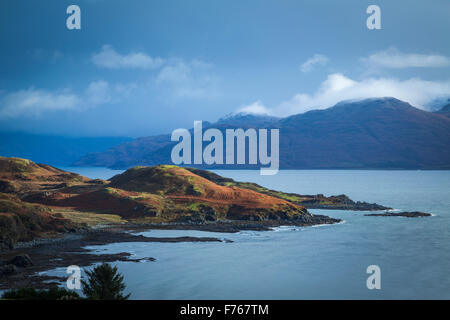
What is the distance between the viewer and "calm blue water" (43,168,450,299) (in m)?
47.3

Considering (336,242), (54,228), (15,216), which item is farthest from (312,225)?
(15,216)

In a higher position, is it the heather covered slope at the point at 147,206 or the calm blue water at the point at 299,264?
the heather covered slope at the point at 147,206

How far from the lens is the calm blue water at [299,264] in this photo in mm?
47312

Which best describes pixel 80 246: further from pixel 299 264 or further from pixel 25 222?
Result: pixel 299 264

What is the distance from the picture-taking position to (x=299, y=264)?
6125cm

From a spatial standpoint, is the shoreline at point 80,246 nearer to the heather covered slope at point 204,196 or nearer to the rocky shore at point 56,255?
the rocky shore at point 56,255

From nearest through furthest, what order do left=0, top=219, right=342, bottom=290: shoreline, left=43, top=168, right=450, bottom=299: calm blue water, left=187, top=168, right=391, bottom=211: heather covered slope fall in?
left=0, top=219, right=342, bottom=290: shoreline < left=43, top=168, right=450, bottom=299: calm blue water < left=187, top=168, right=391, bottom=211: heather covered slope

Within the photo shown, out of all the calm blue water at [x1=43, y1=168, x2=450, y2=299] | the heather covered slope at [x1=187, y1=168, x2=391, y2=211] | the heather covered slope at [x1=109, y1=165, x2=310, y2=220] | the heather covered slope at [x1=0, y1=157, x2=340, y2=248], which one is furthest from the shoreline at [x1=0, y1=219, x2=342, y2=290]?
the heather covered slope at [x1=187, y1=168, x2=391, y2=211]

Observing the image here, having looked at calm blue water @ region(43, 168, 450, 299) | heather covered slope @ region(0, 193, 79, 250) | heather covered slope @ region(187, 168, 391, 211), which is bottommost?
calm blue water @ region(43, 168, 450, 299)

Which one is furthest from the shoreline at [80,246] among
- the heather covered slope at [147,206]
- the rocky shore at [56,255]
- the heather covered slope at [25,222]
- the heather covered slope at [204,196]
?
the heather covered slope at [204,196]

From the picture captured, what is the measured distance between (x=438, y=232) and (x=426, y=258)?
25882 mm

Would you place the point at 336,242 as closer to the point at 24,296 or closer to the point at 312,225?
the point at 312,225

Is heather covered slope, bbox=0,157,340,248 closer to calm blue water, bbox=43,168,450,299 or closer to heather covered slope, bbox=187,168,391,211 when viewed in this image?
calm blue water, bbox=43,168,450,299

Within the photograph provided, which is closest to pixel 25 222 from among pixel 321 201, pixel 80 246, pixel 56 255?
pixel 80 246
